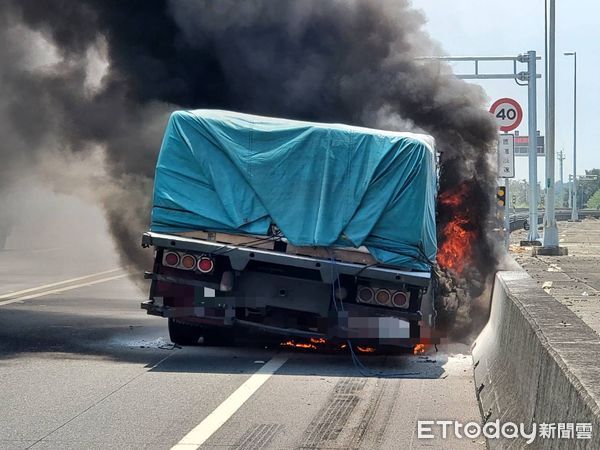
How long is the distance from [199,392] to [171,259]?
7.11 feet

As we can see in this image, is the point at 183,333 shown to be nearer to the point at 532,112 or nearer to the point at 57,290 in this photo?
the point at 57,290

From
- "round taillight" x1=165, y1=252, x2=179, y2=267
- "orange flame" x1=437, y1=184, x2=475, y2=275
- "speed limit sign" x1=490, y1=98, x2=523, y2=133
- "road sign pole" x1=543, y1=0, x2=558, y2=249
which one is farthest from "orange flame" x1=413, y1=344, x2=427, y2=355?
"road sign pole" x1=543, y1=0, x2=558, y2=249

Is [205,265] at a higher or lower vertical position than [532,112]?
lower

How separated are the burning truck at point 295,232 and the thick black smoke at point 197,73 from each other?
6950 millimetres

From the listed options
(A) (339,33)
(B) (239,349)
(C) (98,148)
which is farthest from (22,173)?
(B) (239,349)

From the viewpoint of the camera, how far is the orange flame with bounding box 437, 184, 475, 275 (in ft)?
46.4

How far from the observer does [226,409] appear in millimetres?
8836

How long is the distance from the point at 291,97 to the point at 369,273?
30.5 ft

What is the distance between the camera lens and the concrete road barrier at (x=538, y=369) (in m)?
4.80

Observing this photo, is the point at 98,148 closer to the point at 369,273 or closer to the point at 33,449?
the point at 369,273

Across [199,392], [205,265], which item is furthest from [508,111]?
[199,392]

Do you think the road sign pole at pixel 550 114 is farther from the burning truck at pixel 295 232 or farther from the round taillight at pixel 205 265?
the round taillight at pixel 205 265

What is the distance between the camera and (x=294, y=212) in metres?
11.3

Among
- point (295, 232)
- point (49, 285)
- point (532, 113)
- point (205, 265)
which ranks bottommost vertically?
point (49, 285)
